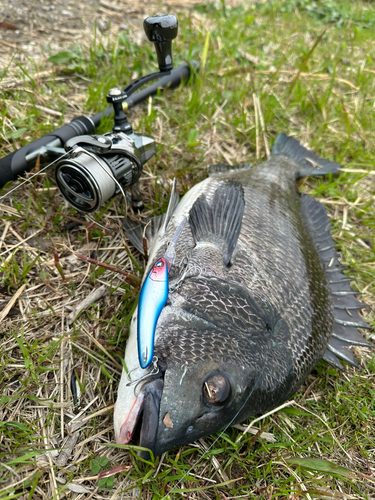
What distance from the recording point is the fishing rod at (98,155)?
2184 mm

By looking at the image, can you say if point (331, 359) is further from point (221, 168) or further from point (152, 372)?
point (221, 168)

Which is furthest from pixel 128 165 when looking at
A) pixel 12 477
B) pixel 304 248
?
pixel 12 477

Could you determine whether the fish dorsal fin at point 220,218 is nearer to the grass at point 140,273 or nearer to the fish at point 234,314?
the fish at point 234,314

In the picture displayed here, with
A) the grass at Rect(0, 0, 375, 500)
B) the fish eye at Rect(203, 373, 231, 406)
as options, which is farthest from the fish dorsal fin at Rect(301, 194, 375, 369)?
the fish eye at Rect(203, 373, 231, 406)

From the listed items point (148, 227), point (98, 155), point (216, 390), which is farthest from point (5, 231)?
point (216, 390)

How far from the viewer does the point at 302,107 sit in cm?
431

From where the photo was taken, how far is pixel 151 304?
76.2 inches

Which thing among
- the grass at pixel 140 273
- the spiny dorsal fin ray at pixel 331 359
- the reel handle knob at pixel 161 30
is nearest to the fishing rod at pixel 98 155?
the reel handle knob at pixel 161 30

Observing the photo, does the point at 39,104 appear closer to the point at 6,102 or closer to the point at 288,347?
the point at 6,102

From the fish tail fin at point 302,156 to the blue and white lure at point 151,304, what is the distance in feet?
6.94

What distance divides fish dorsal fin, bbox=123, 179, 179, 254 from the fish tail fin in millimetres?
1562

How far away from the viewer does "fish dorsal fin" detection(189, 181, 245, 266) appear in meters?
2.38

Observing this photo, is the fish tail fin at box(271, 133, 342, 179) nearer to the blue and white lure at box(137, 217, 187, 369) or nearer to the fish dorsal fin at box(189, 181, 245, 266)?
the fish dorsal fin at box(189, 181, 245, 266)

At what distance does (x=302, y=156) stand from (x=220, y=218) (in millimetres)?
1786
